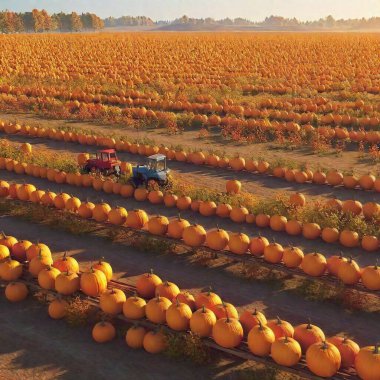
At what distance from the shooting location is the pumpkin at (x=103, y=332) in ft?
30.3

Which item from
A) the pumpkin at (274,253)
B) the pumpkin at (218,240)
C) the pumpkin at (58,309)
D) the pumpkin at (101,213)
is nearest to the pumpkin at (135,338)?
the pumpkin at (58,309)

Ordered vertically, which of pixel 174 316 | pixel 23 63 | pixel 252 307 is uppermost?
pixel 23 63

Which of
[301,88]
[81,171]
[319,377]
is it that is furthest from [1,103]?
[319,377]

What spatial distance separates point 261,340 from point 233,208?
24.0 ft

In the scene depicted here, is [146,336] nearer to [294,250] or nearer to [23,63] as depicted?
[294,250]

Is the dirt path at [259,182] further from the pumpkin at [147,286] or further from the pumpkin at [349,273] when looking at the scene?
the pumpkin at [147,286]

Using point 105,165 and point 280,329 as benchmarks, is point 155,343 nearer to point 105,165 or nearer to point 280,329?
point 280,329

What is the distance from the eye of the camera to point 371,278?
10352 mm

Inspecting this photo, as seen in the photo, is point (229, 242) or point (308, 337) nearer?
point (308, 337)

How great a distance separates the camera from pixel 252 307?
10.5m

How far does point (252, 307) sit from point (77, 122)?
22669mm

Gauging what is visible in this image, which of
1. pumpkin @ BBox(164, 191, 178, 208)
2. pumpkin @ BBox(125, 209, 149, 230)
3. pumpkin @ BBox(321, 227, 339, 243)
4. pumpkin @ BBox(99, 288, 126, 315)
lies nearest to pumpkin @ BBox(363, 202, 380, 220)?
pumpkin @ BBox(321, 227, 339, 243)

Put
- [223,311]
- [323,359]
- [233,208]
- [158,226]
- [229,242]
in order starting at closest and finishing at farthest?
[323,359] → [223,311] → [229,242] → [158,226] → [233,208]

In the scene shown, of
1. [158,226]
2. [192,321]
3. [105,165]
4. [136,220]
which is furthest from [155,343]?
[105,165]
